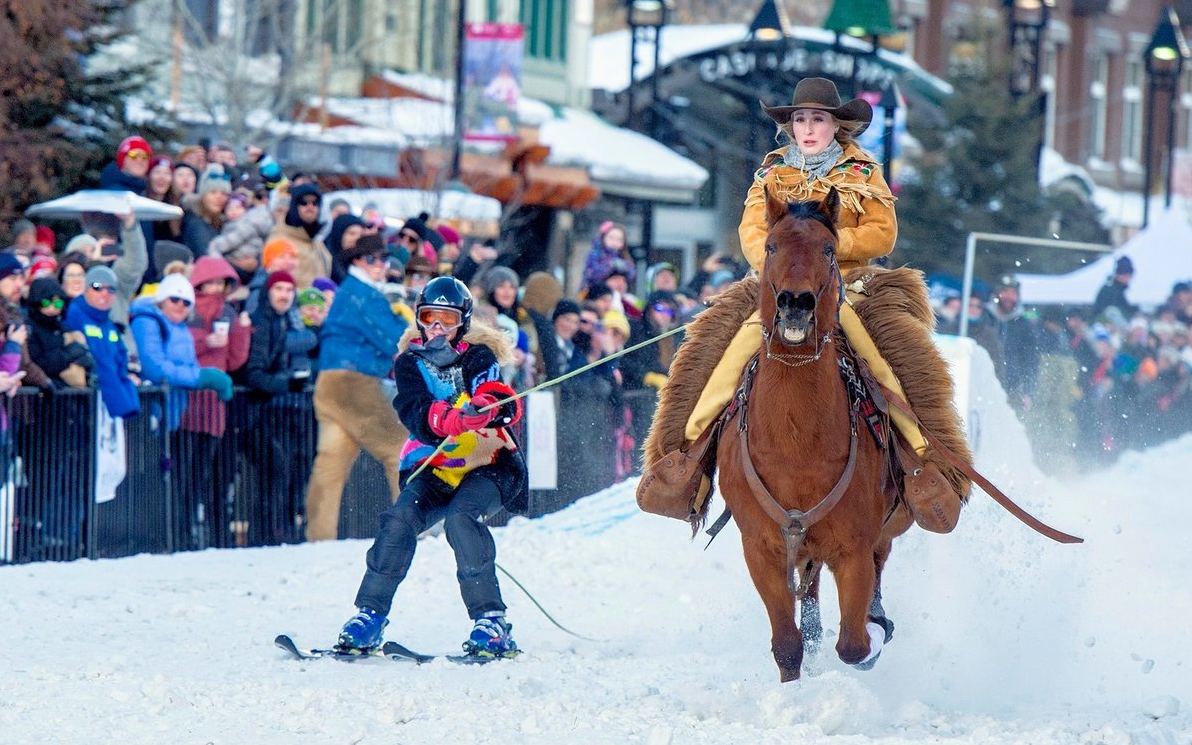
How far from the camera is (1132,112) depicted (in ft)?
162

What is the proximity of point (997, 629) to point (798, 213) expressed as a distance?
3051mm

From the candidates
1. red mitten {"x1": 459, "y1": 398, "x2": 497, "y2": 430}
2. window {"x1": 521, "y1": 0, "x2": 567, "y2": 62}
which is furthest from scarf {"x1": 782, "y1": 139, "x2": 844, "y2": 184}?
window {"x1": 521, "y1": 0, "x2": 567, "y2": 62}

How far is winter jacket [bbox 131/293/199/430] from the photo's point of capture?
38.4 ft

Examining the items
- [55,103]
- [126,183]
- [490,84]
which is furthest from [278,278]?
[490,84]

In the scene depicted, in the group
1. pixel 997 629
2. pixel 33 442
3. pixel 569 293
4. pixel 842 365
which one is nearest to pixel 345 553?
pixel 33 442

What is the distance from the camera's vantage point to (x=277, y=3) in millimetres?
22938

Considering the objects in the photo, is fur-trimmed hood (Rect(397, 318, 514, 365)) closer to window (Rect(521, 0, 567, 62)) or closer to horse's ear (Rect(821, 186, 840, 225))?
horse's ear (Rect(821, 186, 840, 225))

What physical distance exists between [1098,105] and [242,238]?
126 feet

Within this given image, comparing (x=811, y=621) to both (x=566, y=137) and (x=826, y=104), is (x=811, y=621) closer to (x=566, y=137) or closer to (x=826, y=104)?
Result: (x=826, y=104)

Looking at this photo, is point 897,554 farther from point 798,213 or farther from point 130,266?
point 130,266

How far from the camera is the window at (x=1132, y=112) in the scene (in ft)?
→ 160

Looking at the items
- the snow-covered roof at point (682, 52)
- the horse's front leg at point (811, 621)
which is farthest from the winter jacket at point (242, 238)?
the snow-covered roof at point (682, 52)

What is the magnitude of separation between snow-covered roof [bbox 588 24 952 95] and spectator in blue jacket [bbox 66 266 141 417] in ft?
60.8

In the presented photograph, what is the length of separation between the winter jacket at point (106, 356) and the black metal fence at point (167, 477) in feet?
0.42
